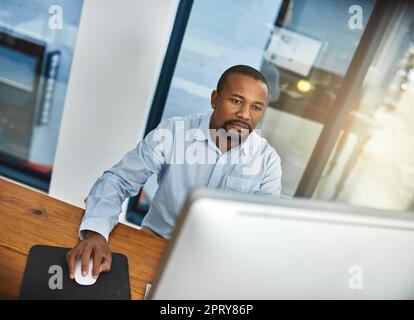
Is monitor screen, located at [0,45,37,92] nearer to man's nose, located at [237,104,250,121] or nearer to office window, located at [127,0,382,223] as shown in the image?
office window, located at [127,0,382,223]

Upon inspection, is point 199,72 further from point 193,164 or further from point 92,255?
point 92,255

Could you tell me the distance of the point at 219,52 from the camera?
2244mm

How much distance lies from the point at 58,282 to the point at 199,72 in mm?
1738

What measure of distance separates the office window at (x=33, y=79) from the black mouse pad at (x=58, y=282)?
1920mm

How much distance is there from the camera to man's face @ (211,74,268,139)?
1.44 meters

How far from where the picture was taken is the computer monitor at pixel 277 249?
45 centimetres

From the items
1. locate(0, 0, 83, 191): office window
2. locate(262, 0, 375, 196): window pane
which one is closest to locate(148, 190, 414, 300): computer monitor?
locate(262, 0, 375, 196): window pane

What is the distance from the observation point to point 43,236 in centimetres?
95

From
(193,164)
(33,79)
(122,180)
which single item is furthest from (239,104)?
(33,79)

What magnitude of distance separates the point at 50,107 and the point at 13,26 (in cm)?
60

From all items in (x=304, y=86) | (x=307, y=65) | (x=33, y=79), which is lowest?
(x=33, y=79)
